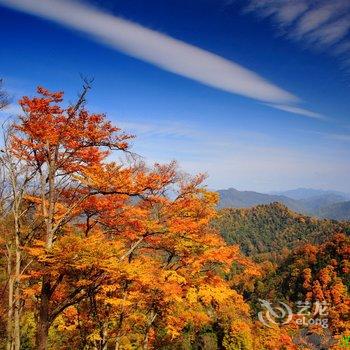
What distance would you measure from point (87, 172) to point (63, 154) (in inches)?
48.8

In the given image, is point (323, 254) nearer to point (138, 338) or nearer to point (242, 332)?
point (242, 332)

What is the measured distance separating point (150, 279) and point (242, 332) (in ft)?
80.8

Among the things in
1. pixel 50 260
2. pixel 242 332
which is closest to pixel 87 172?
pixel 50 260

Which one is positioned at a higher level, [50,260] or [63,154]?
[63,154]

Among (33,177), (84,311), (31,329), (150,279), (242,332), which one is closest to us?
(150,279)

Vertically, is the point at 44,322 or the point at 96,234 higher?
the point at 96,234

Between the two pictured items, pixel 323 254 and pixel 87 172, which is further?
pixel 323 254

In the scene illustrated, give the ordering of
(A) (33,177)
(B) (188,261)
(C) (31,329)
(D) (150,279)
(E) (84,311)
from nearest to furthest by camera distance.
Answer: (D) (150,279)
(A) (33,177)
(B) (188,261)
(E) (84,311)
(C) (31,329)

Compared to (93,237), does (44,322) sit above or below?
below

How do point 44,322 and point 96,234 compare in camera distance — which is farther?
point 96,234

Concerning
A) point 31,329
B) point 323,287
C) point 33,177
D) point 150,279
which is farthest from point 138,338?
point 323,287

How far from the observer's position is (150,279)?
44.2 feet

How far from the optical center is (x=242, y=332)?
3456 cm

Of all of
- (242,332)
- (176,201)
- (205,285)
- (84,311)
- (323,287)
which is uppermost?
(176,201)
